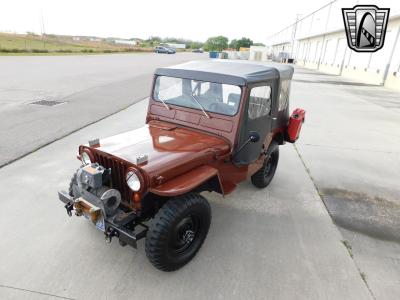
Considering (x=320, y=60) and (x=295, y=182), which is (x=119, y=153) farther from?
(x=320, y=60)

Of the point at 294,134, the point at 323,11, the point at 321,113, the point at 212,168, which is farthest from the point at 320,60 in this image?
the point at 212,168

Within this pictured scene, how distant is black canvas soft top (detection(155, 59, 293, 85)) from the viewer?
3248mm

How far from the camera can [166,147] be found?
9.75 feet

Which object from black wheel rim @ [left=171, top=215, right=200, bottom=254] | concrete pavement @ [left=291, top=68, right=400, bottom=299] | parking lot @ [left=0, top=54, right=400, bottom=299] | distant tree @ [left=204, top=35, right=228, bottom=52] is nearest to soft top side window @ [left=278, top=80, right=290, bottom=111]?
parking lot @ [left=0, top=54, right=400, bottom=299]

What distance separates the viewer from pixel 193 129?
3.46 metres

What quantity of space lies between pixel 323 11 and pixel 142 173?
132 ft

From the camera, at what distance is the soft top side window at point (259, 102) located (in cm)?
337

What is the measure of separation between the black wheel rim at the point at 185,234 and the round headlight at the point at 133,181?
55 cm

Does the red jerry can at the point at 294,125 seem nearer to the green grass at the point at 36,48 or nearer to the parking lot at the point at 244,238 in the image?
the parking lot at the point at 244,238

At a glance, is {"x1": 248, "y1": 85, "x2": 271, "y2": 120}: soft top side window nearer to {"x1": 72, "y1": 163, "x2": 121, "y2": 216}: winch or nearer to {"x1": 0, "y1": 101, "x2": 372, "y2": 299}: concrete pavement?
{"x1": 0, "y1": 101, "x2": 372, "y2": 299}: concrete pavement

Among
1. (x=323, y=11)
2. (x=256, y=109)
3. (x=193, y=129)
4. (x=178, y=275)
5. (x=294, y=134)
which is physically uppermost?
(x=323, y=11)

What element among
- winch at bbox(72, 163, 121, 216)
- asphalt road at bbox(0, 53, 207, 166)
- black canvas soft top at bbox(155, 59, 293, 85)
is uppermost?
black canvas soft top at bbox(155, 59, 293, 85)

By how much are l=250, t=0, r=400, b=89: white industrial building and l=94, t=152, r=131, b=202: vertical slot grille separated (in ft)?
66.0

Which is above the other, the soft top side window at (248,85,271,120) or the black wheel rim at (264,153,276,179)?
the soft top side window at (248,85,271,120)
